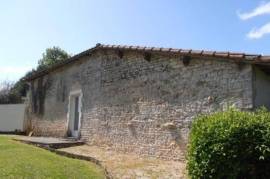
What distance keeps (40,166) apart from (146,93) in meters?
4.71

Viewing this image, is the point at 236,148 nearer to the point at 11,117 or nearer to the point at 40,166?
the point at 40,166

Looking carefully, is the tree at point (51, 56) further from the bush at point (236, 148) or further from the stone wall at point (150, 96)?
the bush at point (236, 148)

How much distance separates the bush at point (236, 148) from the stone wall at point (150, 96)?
246cm

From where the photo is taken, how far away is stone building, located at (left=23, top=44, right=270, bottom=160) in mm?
10070

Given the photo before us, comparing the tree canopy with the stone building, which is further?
the tree canopy

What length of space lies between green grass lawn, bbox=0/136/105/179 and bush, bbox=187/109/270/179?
→ 2.98 meters

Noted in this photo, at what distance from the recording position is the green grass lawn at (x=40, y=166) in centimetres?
868

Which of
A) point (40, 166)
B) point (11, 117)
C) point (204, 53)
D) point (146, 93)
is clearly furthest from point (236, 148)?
point (11, 117)

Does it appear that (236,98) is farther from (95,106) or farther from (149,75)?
(95,106)

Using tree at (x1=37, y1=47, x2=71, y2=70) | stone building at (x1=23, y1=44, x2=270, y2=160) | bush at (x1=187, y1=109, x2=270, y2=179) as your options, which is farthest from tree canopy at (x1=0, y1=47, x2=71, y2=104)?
bush at (x1=187, y1=109, x2=270, y2=179)

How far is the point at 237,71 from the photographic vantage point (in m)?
9.98

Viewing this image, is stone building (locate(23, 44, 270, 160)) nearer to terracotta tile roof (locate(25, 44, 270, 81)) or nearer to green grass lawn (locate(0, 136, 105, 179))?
terracotta tile roof (locate(25, 44, 270, 81))

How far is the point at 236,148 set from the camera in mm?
7039

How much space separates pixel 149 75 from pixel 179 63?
143 centimetres
